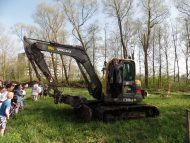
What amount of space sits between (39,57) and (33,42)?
74cm

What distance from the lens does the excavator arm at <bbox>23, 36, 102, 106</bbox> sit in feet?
54.6

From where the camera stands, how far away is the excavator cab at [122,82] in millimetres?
16234

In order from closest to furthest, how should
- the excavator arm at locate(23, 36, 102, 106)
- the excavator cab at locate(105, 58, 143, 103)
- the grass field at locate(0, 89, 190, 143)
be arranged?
1. the grass field at locate(0, 89, 190, 143)
2. the excavator cab at locate(105, 58, 143, 103)
3. the excavator arm at locate(23, 36, 102, 106)

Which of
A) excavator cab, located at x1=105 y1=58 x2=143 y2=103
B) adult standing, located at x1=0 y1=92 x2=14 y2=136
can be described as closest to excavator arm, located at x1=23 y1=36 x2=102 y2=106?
excavator cab, located at x1=105 y1=58 x2=143 y2=103

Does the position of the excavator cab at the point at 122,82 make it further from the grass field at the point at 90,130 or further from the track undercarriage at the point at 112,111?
the grass field at the point at 90,130

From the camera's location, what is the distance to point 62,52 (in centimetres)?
1711

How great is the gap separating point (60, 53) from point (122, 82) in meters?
3.25

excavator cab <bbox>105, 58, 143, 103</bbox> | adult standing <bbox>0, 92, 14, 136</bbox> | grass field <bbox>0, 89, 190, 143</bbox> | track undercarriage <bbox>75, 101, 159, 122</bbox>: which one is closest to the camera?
adult standing <bbox>0, 92, 14, 136</bbox>

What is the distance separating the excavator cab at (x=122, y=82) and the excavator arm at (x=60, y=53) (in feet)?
3.27

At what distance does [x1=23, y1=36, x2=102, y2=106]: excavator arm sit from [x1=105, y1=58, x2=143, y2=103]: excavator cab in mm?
998

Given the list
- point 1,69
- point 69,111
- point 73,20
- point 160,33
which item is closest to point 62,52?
point 69,111

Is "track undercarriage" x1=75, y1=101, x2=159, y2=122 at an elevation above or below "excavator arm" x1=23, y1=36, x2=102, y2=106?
below

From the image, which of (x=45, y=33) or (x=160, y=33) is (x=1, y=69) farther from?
(x=160, y=33)

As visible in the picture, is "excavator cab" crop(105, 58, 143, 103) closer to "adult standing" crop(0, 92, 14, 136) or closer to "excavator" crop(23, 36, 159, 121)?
"excavator" crop(23, 36, 159, 121)
